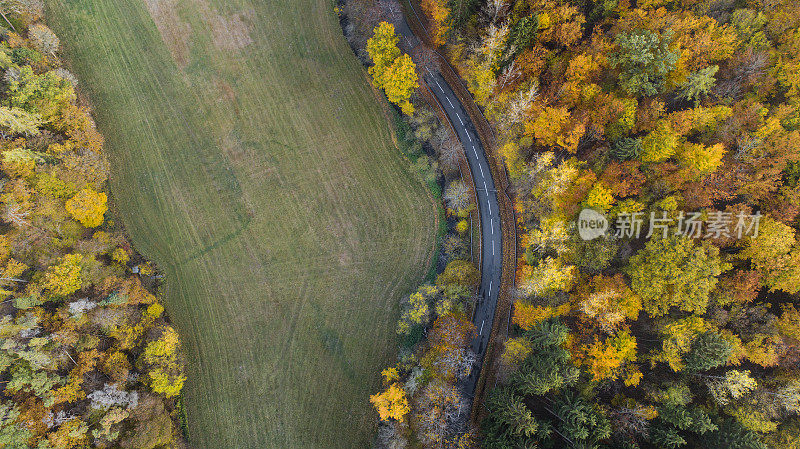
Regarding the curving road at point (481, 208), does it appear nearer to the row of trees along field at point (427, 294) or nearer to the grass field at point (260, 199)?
the row of trees along field at point (427, 294)

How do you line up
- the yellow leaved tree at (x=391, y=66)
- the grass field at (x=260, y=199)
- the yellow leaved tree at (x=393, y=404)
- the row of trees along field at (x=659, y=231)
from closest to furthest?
the row of trees along field at (x=659, y=231) → the yellow leaved tree at (x=393, y=404) → the yellow leaved tree at (x=391, y=66) → the grass field at (x=260, y=199)

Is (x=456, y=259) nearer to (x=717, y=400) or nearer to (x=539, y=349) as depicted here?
(x=539, y=349)

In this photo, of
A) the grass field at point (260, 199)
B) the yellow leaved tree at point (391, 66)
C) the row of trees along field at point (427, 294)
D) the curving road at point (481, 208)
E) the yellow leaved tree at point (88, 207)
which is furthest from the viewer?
the curving road at point (481, 208)

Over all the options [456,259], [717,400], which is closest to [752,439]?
[717,400]

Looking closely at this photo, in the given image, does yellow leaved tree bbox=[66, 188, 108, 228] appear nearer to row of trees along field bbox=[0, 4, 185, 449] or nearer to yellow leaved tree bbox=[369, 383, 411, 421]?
row of trees along field bbox=[0, 4, 185, 449]

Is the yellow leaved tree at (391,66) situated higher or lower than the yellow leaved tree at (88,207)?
higher

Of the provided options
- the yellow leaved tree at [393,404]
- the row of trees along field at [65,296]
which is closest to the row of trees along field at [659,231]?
the yellow leaved tree at [393,404]

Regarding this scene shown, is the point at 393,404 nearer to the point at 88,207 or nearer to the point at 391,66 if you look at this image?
the point at 391,66

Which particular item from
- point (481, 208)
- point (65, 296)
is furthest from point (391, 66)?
point (65, 296)
